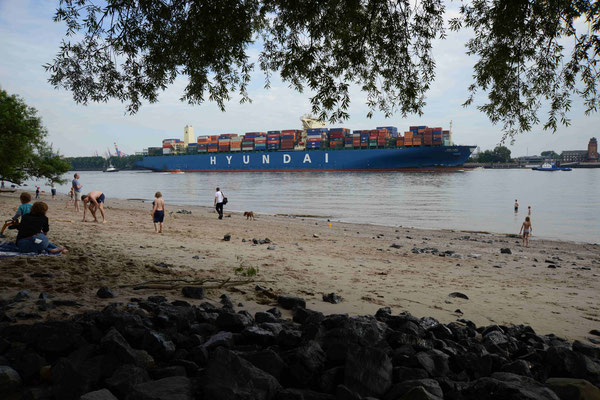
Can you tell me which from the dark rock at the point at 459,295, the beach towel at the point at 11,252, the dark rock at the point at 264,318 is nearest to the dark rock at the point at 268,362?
the dark rock at the point at 264,318

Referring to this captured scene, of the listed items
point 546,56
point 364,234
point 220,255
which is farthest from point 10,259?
point 364,234

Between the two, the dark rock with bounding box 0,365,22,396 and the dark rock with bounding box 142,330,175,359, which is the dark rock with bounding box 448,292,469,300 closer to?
the dark rock with bounding box 142,330,175,359

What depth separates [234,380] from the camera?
1.98 m

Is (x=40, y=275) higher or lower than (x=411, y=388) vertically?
lower

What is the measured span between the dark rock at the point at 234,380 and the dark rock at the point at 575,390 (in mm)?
1603

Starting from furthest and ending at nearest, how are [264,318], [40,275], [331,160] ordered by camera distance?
[331,160] → [40,275] → [264,318]

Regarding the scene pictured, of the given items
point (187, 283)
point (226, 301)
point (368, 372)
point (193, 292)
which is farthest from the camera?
point (187, 283)

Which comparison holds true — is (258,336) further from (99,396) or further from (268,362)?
(99,396)

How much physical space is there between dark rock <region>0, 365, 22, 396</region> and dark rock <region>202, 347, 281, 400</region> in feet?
3.58

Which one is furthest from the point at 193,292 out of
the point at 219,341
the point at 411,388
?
the point at 411,388

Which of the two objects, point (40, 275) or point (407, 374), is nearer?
point (407, 374)

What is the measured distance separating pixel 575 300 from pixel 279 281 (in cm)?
480

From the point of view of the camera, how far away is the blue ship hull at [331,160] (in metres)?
73.8

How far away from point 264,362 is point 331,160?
7845 centimetres
